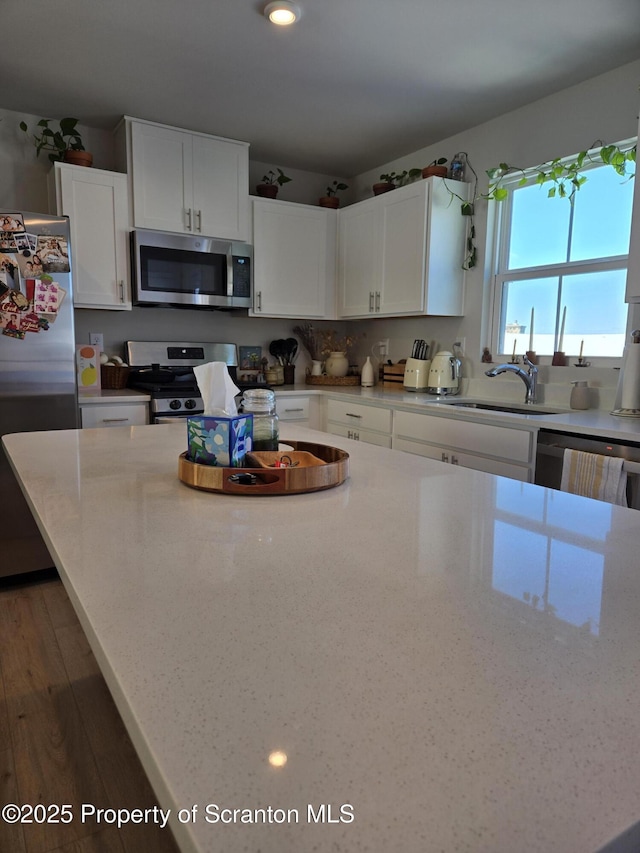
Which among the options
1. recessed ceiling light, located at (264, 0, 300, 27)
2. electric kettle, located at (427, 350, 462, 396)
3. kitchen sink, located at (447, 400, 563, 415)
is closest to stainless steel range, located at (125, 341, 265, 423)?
electric kettle, located at (427, 350, 462, 396)

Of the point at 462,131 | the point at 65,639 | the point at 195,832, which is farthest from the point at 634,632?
the point at 462,131

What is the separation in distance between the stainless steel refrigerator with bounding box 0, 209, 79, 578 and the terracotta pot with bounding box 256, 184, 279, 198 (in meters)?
1.60

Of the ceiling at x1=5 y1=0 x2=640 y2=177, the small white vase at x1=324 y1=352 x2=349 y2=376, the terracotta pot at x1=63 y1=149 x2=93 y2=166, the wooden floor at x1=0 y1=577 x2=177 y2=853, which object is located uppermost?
the ceiling at x1=5 y1=0 x2=640 y2=177

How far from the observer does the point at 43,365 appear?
2.68 m

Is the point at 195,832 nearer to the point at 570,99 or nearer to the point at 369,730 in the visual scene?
the point at 369,730

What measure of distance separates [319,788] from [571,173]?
3.19m

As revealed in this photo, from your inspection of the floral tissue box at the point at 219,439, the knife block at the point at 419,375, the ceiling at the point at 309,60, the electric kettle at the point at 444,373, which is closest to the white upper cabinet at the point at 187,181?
the ceiling at the point at 309,60

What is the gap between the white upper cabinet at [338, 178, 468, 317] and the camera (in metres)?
3.35

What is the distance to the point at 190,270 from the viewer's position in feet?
11.6

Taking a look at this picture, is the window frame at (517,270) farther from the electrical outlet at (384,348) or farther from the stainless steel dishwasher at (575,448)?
the electrical outlet at (384,348)

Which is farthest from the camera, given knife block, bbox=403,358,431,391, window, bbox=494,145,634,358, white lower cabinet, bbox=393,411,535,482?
knife block, bbox=403,358,431,391

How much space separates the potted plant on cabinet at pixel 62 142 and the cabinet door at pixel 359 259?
1.72 meters

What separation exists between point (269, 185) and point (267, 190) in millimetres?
41

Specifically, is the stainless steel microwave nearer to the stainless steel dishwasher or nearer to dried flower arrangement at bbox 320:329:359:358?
dried flower arrangement at bbox 320:329:359:358
